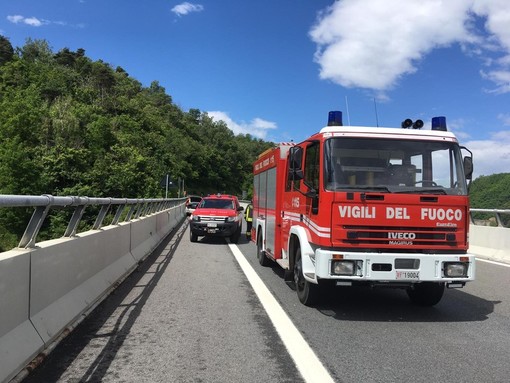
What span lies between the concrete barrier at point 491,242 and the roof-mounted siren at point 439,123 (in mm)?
7164

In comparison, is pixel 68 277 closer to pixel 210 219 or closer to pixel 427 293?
pixel 427 293

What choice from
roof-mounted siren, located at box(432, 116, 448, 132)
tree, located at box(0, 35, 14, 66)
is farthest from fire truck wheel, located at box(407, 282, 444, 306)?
tree, located at box(0, 35, 14, 66)

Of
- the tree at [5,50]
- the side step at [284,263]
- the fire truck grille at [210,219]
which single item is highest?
the tree at [5,50]

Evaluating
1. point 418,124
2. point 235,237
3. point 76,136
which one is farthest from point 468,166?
point 76,136

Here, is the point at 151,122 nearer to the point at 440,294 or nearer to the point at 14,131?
the point at 14,131

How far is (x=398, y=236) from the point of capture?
6.56 metres

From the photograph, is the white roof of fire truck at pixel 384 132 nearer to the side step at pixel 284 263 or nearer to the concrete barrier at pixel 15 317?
the side step at pixel 284 263

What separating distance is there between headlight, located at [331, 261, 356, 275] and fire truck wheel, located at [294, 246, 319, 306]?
2.78ft

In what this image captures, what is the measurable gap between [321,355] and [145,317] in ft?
8.67

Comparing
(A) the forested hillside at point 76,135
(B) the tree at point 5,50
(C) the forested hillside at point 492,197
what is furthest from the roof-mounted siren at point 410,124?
(B) the tree at point 5,50

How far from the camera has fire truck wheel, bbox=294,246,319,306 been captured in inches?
283

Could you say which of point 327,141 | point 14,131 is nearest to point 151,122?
point 14,131

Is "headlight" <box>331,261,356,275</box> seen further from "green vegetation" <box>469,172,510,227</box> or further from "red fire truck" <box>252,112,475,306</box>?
"green vegetation" <box>469,172,510,227</box>

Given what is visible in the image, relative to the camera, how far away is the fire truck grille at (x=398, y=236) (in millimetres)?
6523
